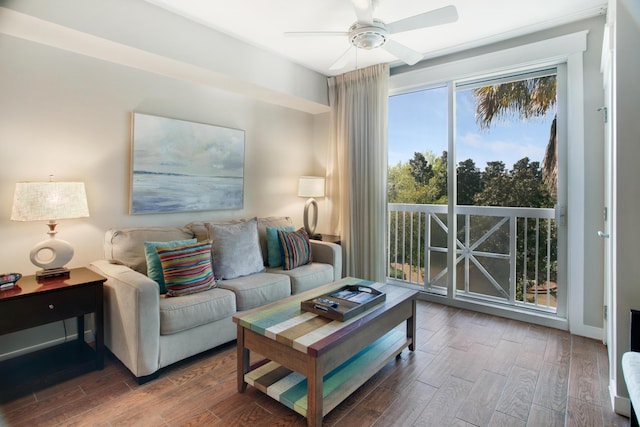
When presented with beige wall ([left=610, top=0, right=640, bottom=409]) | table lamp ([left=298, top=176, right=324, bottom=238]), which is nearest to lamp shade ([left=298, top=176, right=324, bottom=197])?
table lamp ([left=298, top=176, right=324, bottom=238])

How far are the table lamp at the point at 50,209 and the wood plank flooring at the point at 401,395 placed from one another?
0.76 m

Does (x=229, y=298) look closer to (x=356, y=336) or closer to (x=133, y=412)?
(x=133, y=412)

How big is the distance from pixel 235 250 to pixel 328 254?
1044mm

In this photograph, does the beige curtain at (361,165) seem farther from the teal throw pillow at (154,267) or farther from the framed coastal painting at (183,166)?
the teal throw pillow at (154,267)

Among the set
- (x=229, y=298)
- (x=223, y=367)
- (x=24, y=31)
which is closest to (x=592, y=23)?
(x=229, y=298)

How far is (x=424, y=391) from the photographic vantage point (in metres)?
2.04

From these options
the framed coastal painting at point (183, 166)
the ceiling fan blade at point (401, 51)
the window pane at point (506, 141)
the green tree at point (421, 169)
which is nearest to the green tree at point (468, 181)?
the window pane at point (506, 141)

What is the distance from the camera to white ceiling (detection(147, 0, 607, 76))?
256cm

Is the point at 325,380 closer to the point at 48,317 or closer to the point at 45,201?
the point at 48,317

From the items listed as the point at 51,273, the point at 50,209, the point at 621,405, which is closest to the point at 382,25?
the point at 50,209

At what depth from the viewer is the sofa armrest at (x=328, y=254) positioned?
3566 mm

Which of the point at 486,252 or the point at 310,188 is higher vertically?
the point at 310,188

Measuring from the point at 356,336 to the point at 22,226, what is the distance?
235 centimetres

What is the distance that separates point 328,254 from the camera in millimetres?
3580
